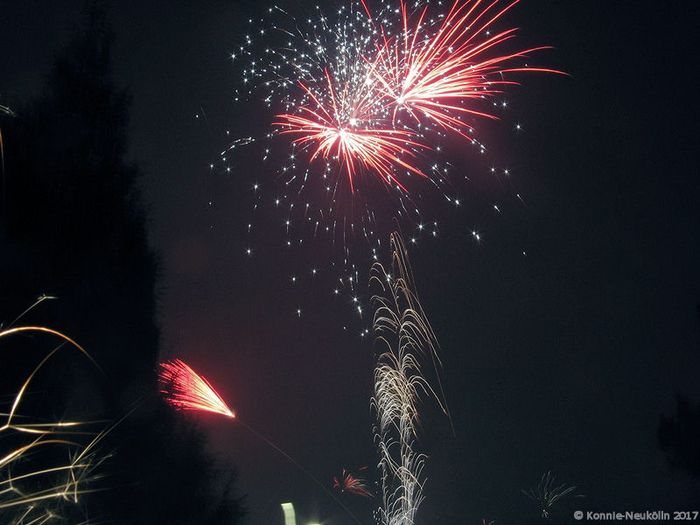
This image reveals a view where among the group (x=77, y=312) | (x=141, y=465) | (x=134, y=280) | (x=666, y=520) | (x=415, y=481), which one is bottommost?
(x=666, y=520)

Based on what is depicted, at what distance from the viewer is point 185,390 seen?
369 inches

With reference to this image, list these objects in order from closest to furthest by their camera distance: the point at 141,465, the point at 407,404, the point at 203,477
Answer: the point at 141,465 → the point at 203,477 → the point at 407,404

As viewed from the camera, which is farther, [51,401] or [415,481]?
[415,481]

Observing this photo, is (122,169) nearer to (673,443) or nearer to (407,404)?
(407,404)

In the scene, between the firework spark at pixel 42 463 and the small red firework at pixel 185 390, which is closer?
the firework spark at pixel 42 463

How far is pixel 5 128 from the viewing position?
7.53 meters

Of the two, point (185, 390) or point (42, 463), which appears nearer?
point (42, 463)

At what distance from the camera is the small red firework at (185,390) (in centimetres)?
902

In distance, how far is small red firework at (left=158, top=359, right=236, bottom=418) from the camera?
9023mm

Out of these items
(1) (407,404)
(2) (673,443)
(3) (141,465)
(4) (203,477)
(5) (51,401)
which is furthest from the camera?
(2) (673,443)

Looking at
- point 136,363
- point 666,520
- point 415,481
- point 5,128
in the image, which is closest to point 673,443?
point 666,520

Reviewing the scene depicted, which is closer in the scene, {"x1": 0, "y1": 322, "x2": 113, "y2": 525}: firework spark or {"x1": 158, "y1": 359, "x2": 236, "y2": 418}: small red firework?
{"x1": 0, "y1": 322, "x2": 113, "y2": 525}: firework spark

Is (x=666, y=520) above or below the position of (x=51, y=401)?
below

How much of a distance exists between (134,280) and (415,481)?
33.4 ft
